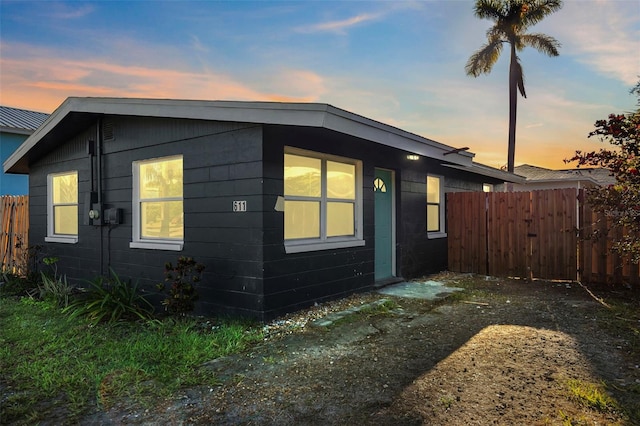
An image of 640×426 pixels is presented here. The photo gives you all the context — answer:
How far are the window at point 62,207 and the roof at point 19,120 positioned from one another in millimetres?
7223

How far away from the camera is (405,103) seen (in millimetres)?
10789

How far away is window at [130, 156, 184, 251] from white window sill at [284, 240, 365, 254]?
174 cm

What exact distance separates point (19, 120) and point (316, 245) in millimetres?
14802

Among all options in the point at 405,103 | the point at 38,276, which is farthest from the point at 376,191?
the point at 38,276

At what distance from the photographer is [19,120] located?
1442 cm

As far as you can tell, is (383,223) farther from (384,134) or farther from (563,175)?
(563,175)

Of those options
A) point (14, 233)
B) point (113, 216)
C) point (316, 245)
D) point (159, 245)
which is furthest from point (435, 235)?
point (14, 233)

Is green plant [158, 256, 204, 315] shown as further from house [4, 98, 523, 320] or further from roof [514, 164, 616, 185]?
roof [514, 164, 616, 185]

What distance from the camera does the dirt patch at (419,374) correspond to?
264 cm

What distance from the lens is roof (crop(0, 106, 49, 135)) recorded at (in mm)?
13309

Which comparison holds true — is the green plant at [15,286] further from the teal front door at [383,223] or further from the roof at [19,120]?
the roof at [19,120]

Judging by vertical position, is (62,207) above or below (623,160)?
below

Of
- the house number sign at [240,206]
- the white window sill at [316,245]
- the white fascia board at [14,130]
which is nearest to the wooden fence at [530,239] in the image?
the white window sill at [316,245]

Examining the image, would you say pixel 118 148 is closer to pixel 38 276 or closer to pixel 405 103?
pixel 38 276
